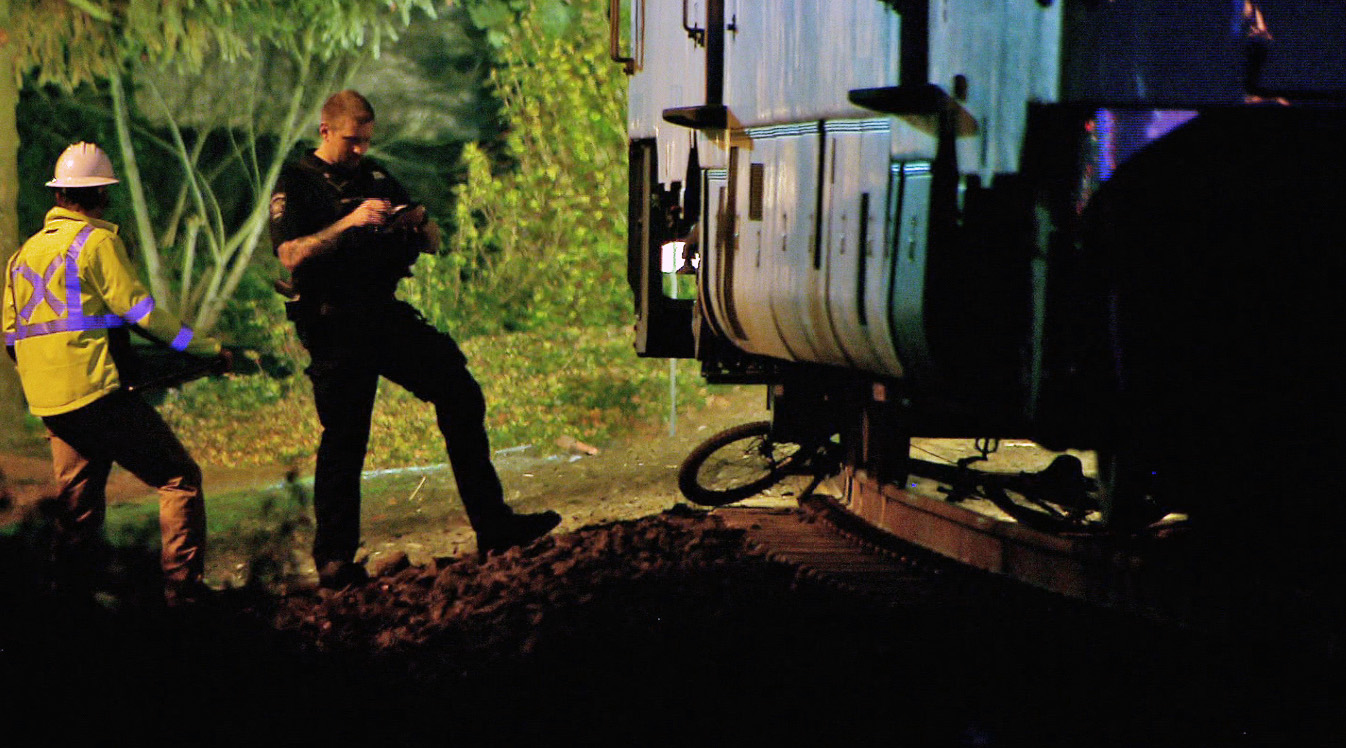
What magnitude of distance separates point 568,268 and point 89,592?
8428 mm

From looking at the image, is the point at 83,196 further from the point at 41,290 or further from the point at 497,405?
the point at 497,405

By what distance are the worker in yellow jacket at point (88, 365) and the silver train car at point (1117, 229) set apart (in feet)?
9.00

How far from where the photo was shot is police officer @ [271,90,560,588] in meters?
5.72

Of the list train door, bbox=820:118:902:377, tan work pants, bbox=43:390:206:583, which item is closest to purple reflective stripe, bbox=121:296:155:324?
tan work pants, bbox=43:390:206:583

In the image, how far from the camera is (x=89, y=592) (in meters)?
5.49

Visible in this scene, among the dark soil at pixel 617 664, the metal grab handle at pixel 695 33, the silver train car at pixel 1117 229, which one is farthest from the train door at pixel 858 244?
the metal grab handle at pixel 695 33

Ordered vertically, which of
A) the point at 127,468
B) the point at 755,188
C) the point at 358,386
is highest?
the point at 755,188

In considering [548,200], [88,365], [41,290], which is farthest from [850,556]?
[548,200]

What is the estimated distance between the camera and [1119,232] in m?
3.95

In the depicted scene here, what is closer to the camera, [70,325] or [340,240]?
[70,325]

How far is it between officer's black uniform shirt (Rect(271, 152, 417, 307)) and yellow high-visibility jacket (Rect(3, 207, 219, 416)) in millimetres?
583

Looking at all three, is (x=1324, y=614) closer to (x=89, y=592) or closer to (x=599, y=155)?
(x=89, y=592)

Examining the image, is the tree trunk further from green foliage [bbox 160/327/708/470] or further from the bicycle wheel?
the bicycle wheel

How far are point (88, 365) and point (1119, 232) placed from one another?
3.79 metres
